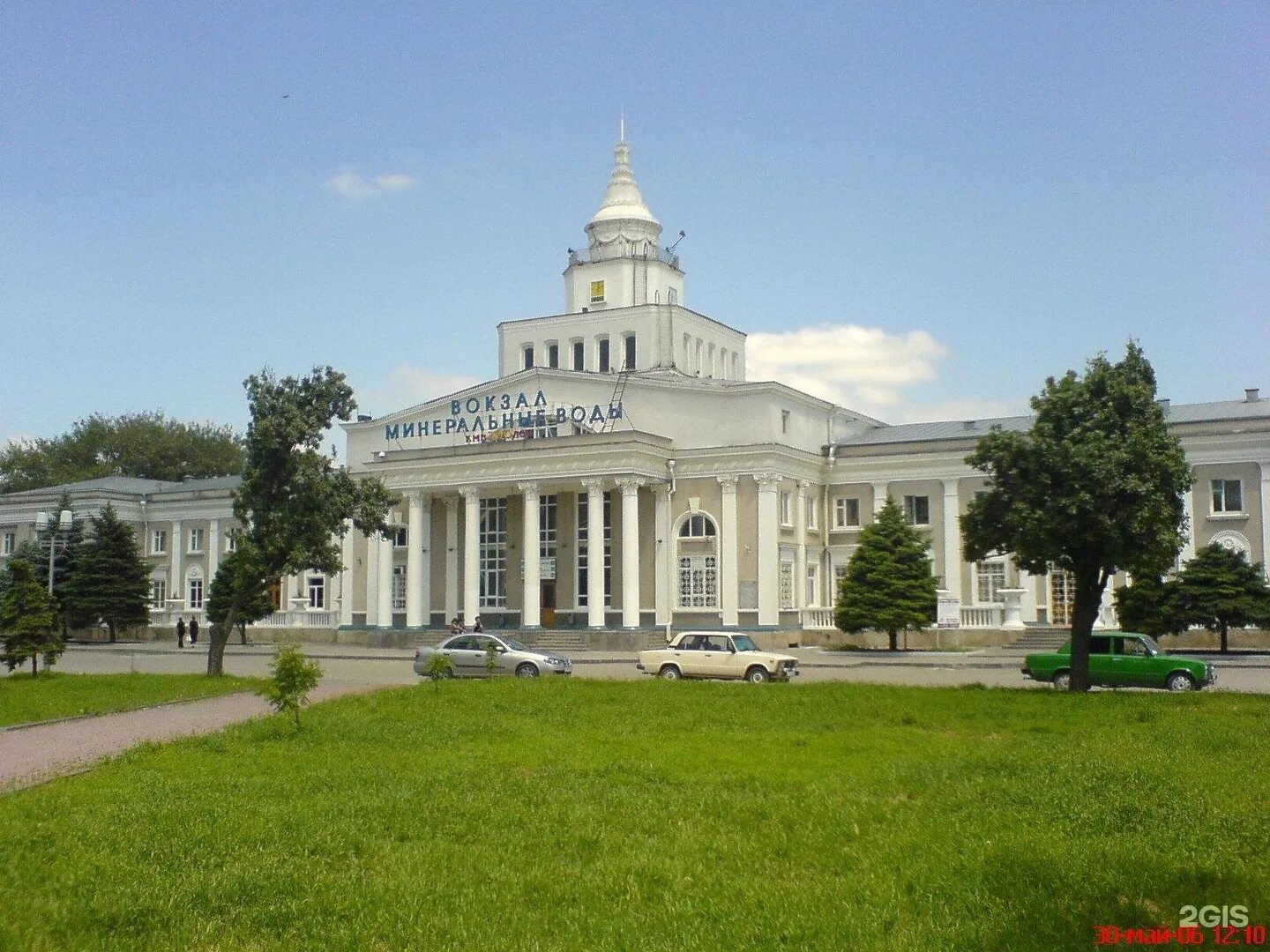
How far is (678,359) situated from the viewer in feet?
207

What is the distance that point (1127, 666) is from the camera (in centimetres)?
2944

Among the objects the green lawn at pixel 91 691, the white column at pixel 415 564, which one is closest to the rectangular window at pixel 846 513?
the white column at pixel 415 564

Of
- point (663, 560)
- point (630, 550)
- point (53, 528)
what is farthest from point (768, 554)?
point (53, 528)

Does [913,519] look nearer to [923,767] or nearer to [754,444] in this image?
[754,444]

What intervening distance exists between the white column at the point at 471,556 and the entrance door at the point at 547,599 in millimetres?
2934

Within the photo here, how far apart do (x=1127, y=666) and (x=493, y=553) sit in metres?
35.5

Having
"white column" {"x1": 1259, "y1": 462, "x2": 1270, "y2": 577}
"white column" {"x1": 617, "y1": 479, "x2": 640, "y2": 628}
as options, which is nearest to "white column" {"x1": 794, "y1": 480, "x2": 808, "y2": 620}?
"white column" {"x1": 617, "y1": 479, "x2": 640, "y2": 628}

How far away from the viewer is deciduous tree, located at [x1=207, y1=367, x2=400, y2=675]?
33.7m

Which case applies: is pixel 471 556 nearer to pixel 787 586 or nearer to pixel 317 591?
pixel 787 586

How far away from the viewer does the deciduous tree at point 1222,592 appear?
4362 cm

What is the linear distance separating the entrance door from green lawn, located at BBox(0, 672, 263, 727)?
24.8 metres

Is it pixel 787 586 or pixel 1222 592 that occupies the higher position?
pixel 787 586

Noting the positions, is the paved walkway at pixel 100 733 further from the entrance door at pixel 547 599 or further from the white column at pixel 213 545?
the white column at pixel 213 545

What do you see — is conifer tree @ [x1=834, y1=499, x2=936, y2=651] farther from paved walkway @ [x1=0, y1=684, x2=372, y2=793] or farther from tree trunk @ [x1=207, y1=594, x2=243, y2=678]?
paved walkway @ [x1=0, y1=684, x2=372, y2=793]
